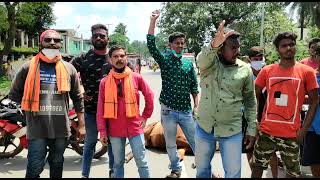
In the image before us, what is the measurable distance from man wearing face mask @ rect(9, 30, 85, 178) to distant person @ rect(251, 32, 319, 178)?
199 centimetres

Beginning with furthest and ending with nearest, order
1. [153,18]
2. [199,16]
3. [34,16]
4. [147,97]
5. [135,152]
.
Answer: [199,16] < [34,16] < [153,18] < [147,97] < [135,152]

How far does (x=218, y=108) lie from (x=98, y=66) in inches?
68.6

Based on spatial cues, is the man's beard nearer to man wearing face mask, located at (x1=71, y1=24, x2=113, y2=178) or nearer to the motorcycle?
man wearing face mask, located at (x1=71, y1=24, x2=113, y2=178)

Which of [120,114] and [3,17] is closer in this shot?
[120,114]

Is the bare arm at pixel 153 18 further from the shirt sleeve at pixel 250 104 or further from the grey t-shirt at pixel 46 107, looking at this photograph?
the shirt sleeve at pixel 250 104

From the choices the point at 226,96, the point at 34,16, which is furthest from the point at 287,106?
the point at 34,16

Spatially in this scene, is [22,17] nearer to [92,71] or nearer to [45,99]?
[92,71]

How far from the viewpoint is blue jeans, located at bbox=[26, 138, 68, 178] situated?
401 cm

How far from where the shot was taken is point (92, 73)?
15.8 feet

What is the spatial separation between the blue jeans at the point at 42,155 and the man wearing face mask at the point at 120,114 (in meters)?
0.45

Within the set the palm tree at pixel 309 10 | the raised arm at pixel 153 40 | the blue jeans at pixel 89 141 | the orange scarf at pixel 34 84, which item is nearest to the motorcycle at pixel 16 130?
the blue jeans at pixel 89 141

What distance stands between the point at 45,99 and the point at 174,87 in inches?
63.2

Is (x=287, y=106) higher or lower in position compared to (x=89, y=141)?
higher

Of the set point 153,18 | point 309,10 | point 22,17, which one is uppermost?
point 309,10
